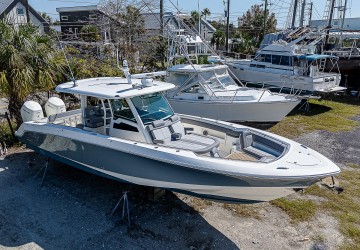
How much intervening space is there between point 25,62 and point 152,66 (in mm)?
8588

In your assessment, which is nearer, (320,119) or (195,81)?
(195,81)

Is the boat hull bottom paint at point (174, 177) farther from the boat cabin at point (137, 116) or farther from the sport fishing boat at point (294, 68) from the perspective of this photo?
the sport fishing boat at point (294, 68)

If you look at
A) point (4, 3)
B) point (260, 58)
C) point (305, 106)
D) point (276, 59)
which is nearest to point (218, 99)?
point (305, 106)

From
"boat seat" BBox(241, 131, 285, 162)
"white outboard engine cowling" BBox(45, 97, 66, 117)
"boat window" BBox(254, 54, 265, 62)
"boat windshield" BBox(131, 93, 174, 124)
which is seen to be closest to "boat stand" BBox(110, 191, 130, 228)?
"boat windshield" BBox(131, 93, 174, 124)

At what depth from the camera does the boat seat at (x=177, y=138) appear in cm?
564

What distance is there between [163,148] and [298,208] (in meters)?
2.84

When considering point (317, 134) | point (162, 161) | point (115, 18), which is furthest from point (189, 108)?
point (115, 18)

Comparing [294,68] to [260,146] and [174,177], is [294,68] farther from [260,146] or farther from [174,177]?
[174,177]

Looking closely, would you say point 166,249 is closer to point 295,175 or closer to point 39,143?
point 295,175

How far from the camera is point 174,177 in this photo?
5121 millimetres

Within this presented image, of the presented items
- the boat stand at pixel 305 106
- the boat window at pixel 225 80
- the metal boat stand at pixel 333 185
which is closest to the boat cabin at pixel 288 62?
the boat stand at pixel 305 106

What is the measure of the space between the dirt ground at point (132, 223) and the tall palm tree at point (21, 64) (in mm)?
2340

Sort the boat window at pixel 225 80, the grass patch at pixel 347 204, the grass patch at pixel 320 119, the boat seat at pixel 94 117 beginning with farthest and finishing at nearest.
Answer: the boat window at pixel 225 80, the grass patch at pixel 320 119, the boat seat at pixel 94 117, the grass patch at pixel 347 204

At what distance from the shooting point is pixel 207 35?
40.5 meters
